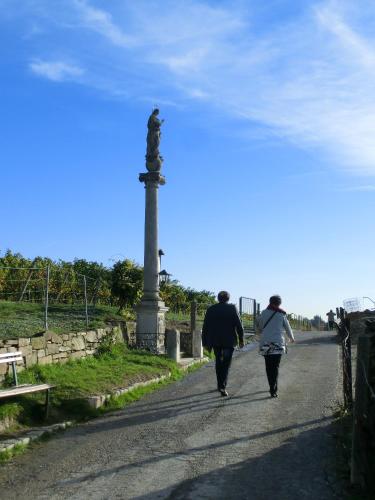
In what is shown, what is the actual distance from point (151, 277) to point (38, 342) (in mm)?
6954

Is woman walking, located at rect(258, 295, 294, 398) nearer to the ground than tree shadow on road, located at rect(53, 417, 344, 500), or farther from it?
farther from it

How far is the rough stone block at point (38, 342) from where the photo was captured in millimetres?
9695

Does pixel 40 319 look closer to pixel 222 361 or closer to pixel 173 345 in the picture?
pixel 173 345

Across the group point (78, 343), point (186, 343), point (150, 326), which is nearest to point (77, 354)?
point (78, 343)

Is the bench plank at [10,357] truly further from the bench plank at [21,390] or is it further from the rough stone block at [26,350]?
the rough stone block at [26,350]

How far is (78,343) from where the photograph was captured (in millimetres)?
11664

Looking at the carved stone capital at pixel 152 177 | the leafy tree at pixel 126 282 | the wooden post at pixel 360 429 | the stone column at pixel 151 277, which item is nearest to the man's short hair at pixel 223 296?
the wooden post at pixel 360 429

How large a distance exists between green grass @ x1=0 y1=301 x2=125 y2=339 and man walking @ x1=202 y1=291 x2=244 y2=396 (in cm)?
322

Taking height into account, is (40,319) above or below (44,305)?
below

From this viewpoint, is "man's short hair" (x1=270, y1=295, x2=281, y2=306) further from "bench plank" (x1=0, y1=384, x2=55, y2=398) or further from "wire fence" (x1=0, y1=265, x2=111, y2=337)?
"wire fence" (x1=0, y1=265, x2=111, y2=337)

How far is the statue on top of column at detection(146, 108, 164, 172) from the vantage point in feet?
55.7

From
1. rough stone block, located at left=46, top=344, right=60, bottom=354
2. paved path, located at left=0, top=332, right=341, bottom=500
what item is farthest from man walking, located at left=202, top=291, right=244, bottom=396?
rough stone block, located at left=46, top=344, right=60, bottom=354

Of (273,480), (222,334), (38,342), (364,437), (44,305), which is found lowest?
(273,480)

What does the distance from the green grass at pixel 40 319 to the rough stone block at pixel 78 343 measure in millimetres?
326
